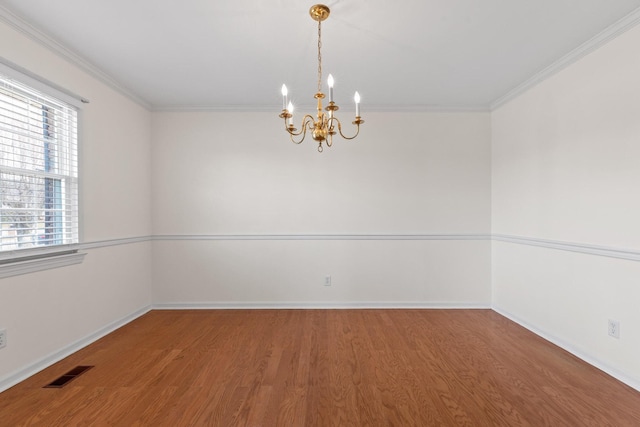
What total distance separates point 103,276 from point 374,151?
3.22 metres

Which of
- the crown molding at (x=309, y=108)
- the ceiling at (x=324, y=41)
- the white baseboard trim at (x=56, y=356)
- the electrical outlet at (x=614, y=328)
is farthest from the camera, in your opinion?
the crown molding at (x=309, y=108)

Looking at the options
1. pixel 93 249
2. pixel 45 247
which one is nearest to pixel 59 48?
pixel 45 247

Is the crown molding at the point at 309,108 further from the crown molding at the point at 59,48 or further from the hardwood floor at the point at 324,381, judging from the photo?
the hardwood floor at the point at 324,381

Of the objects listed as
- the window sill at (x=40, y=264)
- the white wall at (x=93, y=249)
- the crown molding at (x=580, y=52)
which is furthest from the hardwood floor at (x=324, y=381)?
the crown molding at (x=580, y=52)

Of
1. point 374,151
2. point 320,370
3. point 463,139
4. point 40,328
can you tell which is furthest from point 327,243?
point 40,328

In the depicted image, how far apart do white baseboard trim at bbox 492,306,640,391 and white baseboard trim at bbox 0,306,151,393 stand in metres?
4.19

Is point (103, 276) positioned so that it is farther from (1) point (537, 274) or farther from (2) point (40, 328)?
(1) point (537, 274)

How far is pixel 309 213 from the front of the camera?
3941 mm

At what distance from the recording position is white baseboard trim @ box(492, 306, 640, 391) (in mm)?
2198

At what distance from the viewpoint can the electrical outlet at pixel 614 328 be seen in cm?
230

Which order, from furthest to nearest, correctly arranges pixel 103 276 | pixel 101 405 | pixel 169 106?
pixel 169 106
pixel 103 276
pixel 101 405

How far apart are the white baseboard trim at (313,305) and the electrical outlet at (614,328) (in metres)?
1.61

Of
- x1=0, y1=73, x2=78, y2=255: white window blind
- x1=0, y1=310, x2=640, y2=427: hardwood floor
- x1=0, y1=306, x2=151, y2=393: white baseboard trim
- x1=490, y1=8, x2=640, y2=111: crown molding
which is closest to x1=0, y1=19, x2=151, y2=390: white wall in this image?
x1=0, y1=306, x2=151, y2=393: white baseboard trim

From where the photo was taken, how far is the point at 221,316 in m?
3.62
